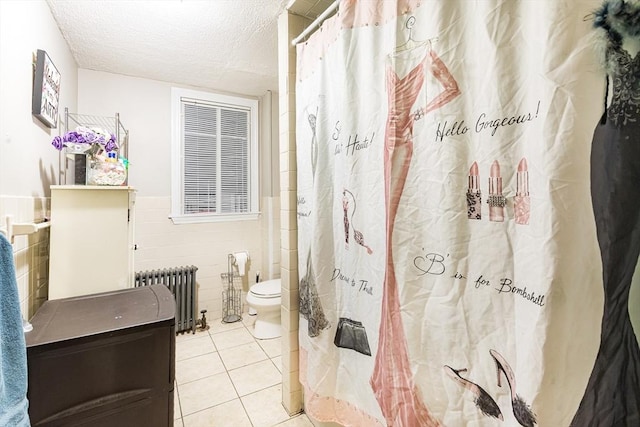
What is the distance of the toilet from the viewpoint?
247 cm

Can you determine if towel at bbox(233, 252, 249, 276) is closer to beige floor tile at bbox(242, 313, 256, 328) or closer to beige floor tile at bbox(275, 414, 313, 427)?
beige floor tile at bbox(242, 313, 256, 328)

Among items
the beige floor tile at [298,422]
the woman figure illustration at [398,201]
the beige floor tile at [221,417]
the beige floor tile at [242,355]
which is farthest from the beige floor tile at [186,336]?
the woman figure illustration at [398,201]

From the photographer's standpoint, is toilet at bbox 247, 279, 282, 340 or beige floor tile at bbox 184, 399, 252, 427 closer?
beige floor tile at bbox 184, 399, 252, 427

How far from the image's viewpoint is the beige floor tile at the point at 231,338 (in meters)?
2.44

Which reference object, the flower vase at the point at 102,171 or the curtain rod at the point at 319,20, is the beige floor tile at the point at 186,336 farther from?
the curtain rod at the point at 319,20

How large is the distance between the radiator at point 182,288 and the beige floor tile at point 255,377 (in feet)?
2.77

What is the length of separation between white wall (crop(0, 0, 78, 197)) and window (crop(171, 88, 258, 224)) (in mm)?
1065

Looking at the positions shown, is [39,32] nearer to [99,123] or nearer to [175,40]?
[175,40]

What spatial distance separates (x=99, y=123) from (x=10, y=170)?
4.89 ft

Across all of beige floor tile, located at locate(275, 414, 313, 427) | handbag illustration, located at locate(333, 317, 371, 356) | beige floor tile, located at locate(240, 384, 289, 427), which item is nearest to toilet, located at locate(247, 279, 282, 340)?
beige floor tile, located at locate(240, 384, 289, 427)

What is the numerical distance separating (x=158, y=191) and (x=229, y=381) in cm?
184

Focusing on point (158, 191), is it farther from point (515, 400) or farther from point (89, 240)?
point (515, 400)

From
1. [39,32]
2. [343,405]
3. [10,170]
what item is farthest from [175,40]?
[343,405]

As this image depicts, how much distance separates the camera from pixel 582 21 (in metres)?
0.57
